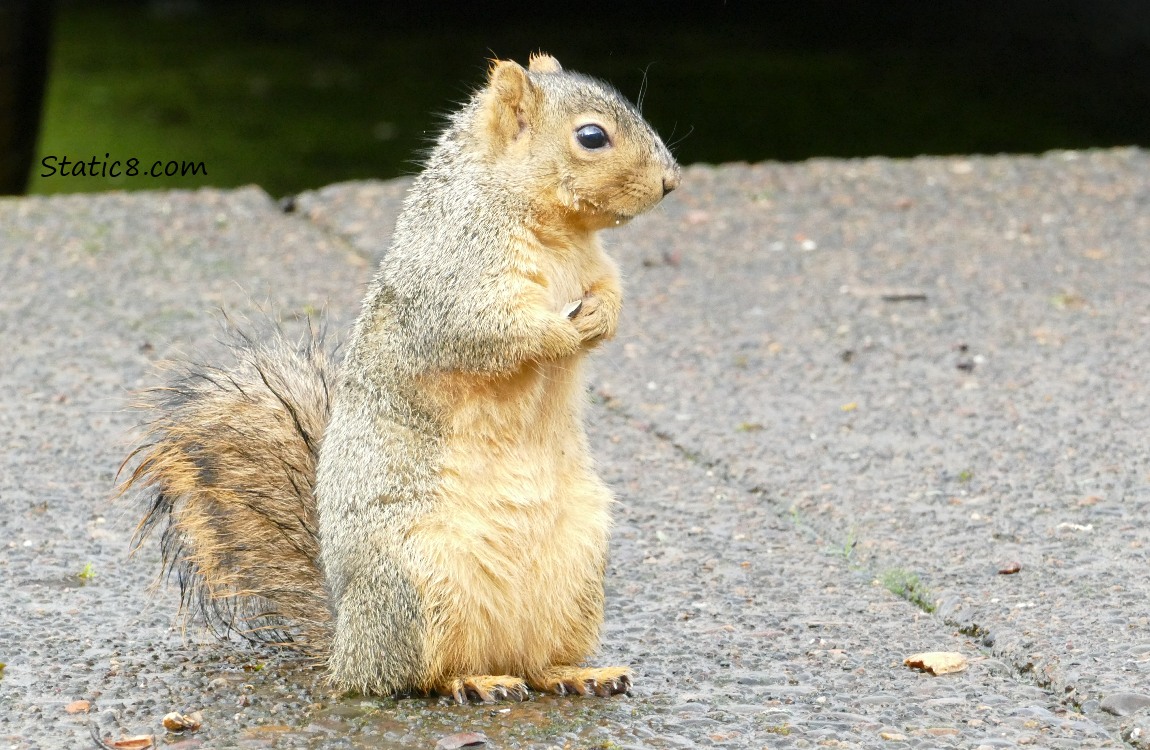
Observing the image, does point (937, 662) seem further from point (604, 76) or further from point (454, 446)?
point (604, 76)

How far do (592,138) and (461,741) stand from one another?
99 centimetres

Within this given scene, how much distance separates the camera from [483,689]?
7.97ft

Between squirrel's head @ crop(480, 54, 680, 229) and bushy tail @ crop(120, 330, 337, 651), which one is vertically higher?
squirrel's head @ crop(480, 54, 680, 229)

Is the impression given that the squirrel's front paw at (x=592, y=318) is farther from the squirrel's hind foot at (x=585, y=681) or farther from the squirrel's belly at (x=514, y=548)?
the squirrel's hind foot at (x=585, y=681)

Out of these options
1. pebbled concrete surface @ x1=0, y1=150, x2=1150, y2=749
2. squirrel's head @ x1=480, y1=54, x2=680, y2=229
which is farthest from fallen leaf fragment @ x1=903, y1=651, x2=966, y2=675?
squirrel's head @ x1=480, y1=54, x2=680, y2=229

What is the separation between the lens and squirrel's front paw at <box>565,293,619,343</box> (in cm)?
247

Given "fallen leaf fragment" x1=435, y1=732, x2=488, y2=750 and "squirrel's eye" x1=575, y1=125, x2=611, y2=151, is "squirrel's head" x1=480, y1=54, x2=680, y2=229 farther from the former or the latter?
"fallen leaf fragment" x1=435, y1=732, x2=488, y2=750

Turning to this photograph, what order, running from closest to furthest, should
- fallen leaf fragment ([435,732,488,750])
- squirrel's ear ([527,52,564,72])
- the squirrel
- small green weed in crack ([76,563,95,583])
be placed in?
fallen leaf fragment ([435,732,488,750]) → the squirrel → squirrel's ear ([527,52,564,72]) → small green weed in crack ([76,563,95,583])

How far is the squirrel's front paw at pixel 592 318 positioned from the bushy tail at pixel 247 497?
1.77 ft

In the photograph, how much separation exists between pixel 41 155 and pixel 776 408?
5829 mm

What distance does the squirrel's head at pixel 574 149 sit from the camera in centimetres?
253

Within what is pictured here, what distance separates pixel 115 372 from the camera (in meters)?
4.05

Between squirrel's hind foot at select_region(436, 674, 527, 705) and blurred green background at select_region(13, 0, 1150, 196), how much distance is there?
5.30 metres

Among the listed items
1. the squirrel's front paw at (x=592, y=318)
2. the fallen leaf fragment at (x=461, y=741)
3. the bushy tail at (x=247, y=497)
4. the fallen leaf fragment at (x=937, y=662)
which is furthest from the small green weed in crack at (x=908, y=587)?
the bushy tail at (x=247, y=497)
